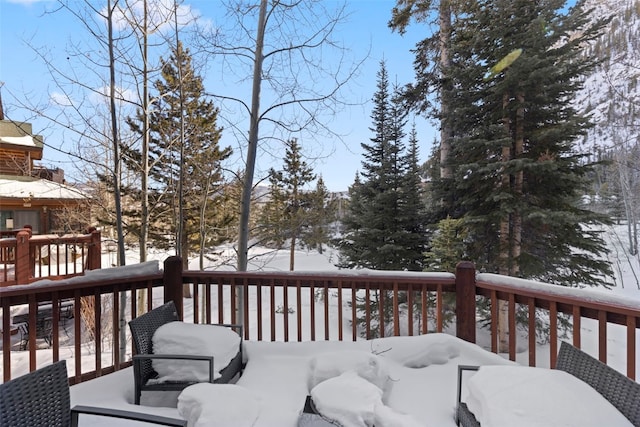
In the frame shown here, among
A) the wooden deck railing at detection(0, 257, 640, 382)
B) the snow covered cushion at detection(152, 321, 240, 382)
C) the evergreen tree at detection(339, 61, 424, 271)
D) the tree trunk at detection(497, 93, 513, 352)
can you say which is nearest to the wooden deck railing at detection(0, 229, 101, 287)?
the wooden deck railing at detection(0, 257, 640, 382)

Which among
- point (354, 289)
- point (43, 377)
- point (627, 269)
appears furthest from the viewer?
point (627, 269)

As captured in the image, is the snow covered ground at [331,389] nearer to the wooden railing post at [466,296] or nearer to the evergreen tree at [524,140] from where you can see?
the wooden railing post at [466,296]

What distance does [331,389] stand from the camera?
195 centimetres

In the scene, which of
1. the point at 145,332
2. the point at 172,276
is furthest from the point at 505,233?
the point at 145,332

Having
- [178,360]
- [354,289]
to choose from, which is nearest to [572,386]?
[354,289]

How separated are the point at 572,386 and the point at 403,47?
935 cm

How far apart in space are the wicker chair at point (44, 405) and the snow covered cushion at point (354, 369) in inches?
43.5

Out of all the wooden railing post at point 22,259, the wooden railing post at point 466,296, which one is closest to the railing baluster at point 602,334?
the wooden railing post at point 466,296

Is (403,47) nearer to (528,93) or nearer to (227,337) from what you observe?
(528,93)

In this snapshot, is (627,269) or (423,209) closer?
(423,209)

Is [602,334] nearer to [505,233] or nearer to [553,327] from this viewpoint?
[553,327]

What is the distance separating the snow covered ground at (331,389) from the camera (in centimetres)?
179

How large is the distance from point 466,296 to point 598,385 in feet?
3.97

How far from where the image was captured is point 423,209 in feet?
31.7
